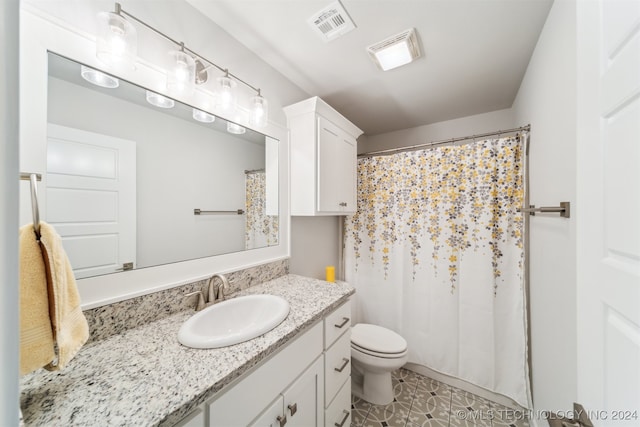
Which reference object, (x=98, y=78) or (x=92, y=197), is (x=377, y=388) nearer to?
(x=92, y=197)

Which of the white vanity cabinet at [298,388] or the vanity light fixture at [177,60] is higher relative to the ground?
the vanity light fixture at [177,60]

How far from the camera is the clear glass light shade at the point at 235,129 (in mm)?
1286

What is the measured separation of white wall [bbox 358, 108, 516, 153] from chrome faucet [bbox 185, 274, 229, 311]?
2.28 m

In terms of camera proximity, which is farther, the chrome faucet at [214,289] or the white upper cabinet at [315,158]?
the white upper cabinet at [315,158]

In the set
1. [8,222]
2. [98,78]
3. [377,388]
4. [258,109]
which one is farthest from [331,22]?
[377,388]

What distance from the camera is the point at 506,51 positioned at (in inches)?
55.5

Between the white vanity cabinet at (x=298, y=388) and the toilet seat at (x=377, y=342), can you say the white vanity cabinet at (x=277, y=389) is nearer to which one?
the white vanity cabinet at (x=298, y=388)

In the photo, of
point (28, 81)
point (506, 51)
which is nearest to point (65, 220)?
point (28, 81)

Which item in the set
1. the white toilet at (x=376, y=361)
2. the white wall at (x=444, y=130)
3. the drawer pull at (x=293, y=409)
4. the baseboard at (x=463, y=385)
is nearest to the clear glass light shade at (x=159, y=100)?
the drawer pull at (x=293, y=409)

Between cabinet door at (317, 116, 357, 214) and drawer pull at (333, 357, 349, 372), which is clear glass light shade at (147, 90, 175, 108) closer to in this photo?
cabinet door at (317, 116, 357, 214)

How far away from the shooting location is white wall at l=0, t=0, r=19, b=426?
204mm

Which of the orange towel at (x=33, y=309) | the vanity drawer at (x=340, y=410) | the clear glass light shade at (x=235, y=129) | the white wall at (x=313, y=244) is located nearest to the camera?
the orange towel at (x=33, y=309)

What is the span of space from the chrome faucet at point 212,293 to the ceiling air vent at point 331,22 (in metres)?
1.42

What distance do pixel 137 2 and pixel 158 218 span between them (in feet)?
2.94
